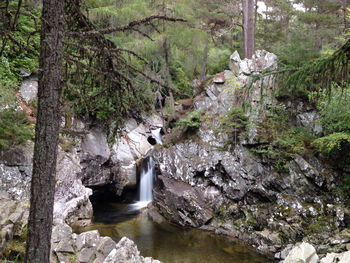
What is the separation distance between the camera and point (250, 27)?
14312mm

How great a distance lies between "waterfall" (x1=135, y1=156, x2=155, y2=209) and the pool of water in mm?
1687

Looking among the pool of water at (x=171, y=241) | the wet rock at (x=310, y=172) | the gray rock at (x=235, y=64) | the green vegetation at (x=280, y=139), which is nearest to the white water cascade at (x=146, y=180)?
the pool of water at (x=171, y=241)

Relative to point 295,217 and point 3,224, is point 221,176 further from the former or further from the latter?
point 3,224

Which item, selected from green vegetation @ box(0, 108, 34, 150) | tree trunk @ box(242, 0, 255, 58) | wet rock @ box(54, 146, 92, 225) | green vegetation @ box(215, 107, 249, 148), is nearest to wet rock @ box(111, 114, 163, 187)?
wet rock @ box(54, 146, 92, 225)

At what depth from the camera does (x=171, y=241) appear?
926 centimetres

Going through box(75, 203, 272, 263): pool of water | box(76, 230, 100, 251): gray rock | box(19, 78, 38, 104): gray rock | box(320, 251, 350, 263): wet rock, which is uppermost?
box(19, 78, 38, 104): gray rock

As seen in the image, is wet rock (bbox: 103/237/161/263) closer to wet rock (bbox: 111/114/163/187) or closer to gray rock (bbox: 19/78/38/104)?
wet rock (bbox: 111/114/163/187)

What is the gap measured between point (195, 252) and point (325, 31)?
11841 millimetres

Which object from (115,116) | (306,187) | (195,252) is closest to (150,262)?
(195,252)

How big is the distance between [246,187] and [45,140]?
30.9 ft

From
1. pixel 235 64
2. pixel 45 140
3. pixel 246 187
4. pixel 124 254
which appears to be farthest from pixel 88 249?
pixel 235 64

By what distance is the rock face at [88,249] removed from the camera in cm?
539

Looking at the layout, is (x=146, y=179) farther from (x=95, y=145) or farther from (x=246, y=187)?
(x=246, y=187)

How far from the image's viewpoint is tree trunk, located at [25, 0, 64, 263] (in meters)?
3.10
